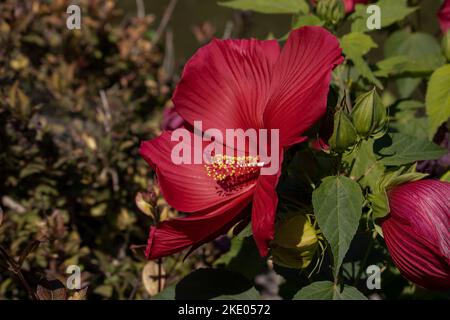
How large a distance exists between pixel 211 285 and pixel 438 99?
48cm

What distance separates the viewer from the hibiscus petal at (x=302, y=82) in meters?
0.67

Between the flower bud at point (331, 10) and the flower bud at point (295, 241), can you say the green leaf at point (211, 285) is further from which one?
the flower bud at point (331, 10)

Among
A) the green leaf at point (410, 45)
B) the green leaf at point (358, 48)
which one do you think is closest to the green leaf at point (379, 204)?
the green leaf at point (358, 48)

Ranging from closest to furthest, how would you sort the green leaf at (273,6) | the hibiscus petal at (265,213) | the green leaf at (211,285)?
the hibiscus petal at (265,213), the green leaf at (211,285), the green leaf at (273,6)

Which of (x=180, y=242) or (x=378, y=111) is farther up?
(x=378, y=111)

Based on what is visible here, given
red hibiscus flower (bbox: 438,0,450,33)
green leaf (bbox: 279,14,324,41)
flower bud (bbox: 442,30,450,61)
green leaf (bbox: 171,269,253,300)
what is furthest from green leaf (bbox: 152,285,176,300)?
red hibiscus flower (bbox: 438,0,450,33)

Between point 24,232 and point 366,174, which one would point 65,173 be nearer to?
point 24,232

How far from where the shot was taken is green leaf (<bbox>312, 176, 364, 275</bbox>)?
27.1 inches

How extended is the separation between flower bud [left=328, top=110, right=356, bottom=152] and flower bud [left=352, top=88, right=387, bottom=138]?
0.02 metres

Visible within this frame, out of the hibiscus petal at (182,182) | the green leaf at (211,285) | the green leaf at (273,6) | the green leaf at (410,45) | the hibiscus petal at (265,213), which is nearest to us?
the hibiscus petal at (265,213)

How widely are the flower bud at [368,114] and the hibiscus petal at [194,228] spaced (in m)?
0.17

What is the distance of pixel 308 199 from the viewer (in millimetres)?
850
